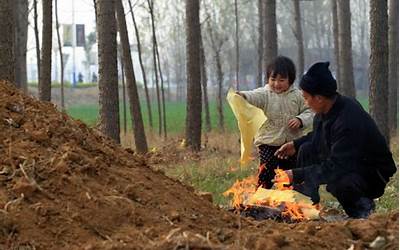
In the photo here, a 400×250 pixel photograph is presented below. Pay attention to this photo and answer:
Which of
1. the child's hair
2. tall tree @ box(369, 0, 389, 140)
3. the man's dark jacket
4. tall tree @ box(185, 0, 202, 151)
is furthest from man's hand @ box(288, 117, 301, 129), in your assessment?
tall tree @ box(185, 0, 202, 151)

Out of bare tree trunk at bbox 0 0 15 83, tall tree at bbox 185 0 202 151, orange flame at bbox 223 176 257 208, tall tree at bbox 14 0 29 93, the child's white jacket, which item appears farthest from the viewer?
tall tree at bbox 14 0 29 93

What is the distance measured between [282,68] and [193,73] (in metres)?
7.57

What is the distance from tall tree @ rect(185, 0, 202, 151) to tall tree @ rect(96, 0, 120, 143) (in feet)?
14.7

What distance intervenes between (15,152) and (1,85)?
1.02 metres

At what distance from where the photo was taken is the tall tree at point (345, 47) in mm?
14977

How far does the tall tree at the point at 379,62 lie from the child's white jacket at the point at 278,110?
3640mm

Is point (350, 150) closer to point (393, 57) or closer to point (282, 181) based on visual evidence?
point (282, 181)

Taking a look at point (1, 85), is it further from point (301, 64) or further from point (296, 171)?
point (301, 64)

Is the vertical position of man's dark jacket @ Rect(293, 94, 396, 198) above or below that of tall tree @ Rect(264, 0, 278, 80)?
below

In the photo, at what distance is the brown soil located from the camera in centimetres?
351

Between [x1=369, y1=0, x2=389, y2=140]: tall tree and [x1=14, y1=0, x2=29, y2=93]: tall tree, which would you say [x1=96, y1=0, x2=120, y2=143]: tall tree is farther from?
[x1=14, y1=0, x2=29, y2=93]: tall tree

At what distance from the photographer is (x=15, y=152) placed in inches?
169

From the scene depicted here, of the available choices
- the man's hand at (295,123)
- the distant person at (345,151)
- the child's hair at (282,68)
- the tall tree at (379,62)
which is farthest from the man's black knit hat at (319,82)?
the tall tree at (379,62)

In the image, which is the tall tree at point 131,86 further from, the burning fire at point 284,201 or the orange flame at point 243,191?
the burning fire at point 284,201
